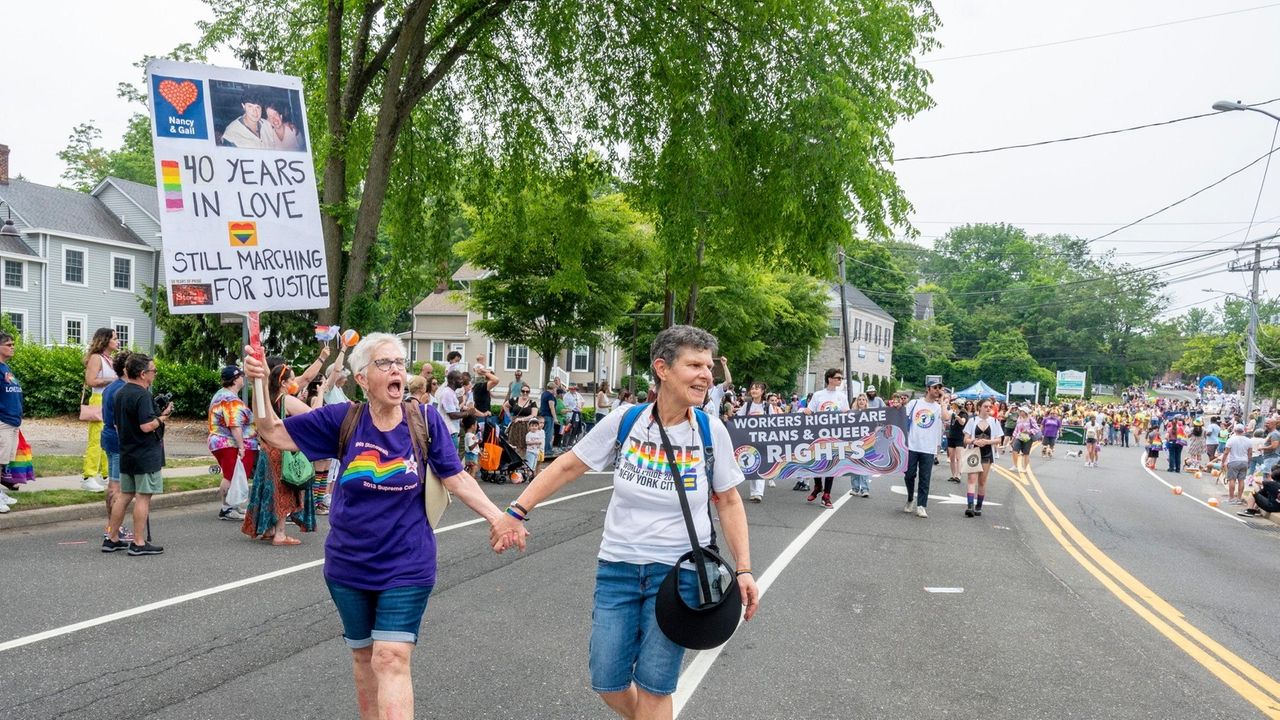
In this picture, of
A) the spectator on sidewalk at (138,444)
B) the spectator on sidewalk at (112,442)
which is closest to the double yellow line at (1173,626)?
the spectator on sidewalk at (138,444)

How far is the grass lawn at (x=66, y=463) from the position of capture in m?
12.4

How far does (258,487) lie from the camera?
28.8 ft

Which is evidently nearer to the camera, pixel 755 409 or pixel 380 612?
pixel 380 612

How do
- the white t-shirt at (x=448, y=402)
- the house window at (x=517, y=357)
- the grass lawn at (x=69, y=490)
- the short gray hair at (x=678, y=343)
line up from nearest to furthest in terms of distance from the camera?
1. the short gray hair at (x=678, y=343)
2. the grass lawn at (x=69, y=490)
3. the white t-shirt at (x=448, y=402)
4. the house window at (x=517, y=357)

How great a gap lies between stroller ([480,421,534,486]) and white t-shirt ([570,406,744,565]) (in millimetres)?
11731

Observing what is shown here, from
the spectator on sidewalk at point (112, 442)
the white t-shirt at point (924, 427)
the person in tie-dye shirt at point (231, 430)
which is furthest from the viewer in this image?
the white t-shirt at point (924, 427)

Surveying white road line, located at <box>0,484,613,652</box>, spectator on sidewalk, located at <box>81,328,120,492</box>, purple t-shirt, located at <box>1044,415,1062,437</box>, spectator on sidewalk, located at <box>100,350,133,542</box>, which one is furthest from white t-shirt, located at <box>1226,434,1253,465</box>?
spectator on sidewalk, located at <box>81,328,120,492</box>

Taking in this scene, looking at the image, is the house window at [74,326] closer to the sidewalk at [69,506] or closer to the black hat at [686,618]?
the sidewalk at [69,506]

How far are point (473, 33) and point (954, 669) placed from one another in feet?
45.1

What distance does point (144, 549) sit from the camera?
7.88m

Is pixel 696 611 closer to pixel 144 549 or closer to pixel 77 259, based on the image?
pixel 144 549

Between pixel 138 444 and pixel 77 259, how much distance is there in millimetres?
36146

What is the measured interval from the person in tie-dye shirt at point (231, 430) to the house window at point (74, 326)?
108ft

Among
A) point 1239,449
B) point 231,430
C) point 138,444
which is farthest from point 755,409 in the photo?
point 1239,449
